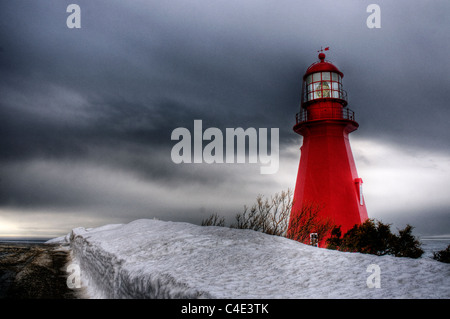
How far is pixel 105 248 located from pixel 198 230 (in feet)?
6.82

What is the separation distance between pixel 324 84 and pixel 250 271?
49.9ft

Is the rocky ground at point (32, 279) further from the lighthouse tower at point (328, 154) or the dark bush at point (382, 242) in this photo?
the lighthouse tower at point (328, 154)

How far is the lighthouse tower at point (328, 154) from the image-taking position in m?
15.8

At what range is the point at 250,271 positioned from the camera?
392 cm

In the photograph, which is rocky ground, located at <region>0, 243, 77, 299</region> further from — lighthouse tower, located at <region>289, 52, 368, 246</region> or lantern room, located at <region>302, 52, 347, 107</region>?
lantern room, located at <region>302, 52, 347, 107</region>

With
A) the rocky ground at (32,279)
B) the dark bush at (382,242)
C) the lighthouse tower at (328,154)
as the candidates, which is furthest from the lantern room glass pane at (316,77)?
the rocky ground at (32,279)

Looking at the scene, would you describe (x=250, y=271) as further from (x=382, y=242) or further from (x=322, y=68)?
(x=322, y=68)

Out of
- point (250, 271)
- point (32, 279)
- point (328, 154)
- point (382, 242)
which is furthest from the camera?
point (328, 154)

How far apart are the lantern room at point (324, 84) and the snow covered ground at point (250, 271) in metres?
13.0

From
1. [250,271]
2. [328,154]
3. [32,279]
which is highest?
[328,154]

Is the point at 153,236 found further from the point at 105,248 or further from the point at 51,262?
the point at 51,262

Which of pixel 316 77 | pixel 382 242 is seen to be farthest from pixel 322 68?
pixel 382 242
